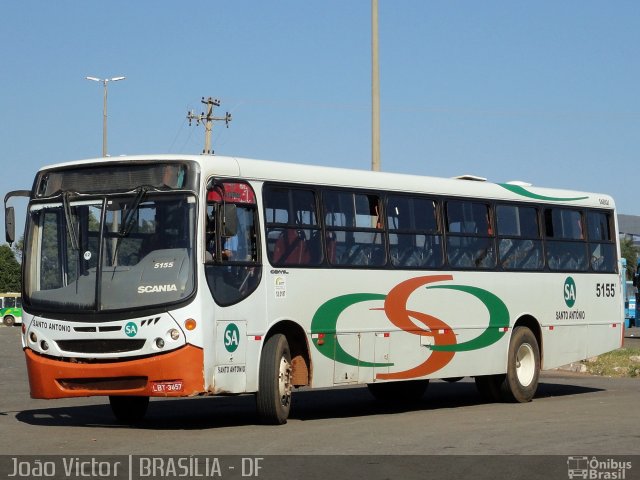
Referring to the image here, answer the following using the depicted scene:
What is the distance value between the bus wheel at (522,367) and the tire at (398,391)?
56.4 inches

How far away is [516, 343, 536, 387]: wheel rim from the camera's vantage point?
63.4ft

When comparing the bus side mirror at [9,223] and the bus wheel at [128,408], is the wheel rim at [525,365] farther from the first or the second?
the bus side mirror at [9,223]

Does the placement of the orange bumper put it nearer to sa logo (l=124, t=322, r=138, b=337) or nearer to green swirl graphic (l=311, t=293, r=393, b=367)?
sa logo (l=124, t=322, r=138, b=337)

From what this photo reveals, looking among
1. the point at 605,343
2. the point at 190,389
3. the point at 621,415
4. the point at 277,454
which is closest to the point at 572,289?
the point at 605,343

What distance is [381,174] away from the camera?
56.4 ft

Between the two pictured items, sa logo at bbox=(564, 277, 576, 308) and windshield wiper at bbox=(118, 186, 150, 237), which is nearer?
windshield wiper at bbox=(118, 186, 150, 237)

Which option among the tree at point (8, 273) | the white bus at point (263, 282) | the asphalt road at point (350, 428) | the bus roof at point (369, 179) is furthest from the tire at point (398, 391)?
the tree at point (8, 273)

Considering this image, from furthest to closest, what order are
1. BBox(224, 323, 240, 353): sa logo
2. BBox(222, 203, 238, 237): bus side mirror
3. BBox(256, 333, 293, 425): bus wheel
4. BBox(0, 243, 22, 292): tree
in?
1. BBox(0, 243, 22, 292): tree
2. BBox(256, 333, 293, 425): bus wheel
3. BBox(224, 323, 240, 353): sa logo
4. BBox(222, 203, 238, 237): bus side mirror

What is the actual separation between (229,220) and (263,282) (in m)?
1.10

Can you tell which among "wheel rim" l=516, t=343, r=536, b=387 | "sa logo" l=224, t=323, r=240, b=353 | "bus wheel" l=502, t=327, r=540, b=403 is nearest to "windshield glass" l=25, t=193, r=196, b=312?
"sa logo" l=224, t=323, r=240, b=353

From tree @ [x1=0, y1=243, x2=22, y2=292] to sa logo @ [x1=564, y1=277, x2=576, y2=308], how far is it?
116 m
